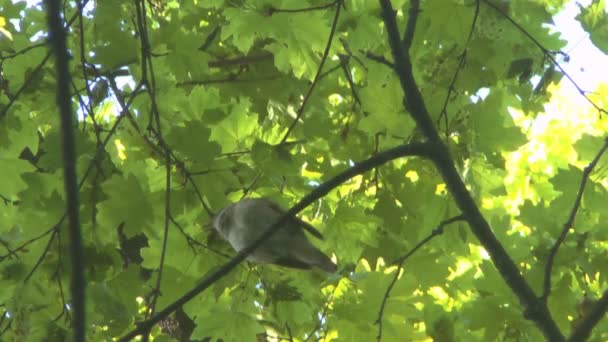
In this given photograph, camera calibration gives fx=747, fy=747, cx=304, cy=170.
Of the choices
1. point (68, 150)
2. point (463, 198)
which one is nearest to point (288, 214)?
point (463, 198)

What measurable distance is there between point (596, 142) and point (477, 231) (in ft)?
2.92

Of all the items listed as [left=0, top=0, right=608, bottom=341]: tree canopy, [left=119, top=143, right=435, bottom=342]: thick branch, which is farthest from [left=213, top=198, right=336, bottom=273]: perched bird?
[left=119, top=143, right=435, bottom=342]: thick branch

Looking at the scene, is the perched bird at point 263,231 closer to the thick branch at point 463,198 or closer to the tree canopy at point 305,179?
the tree canopy at point 305,179

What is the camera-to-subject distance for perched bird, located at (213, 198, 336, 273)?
2.47 m

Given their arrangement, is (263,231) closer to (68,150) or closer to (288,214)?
(288,214)

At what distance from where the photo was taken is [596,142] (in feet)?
9.04

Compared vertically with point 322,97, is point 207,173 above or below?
below

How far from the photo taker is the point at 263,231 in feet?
8.14

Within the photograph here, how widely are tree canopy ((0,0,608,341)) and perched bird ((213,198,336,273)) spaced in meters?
0.06

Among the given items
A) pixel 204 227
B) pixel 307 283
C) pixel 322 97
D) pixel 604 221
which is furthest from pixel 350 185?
pixel 604 221

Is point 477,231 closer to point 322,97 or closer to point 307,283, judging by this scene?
point 307,283

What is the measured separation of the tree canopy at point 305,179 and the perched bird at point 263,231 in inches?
2.3

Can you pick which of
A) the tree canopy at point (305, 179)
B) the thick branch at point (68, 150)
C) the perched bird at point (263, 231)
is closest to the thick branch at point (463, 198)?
the tree canopy at point (305, 179)

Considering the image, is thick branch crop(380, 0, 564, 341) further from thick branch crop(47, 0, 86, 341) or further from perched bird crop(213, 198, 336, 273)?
thick branch crop(47, 0, 86, 341)
